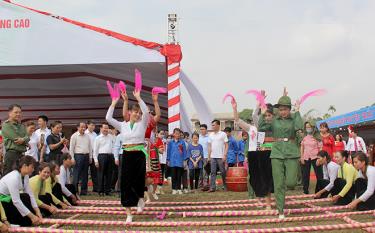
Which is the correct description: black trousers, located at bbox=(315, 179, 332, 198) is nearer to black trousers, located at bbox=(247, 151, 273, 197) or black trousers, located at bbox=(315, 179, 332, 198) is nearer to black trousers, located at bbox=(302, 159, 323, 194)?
black trousers, located at bbox=(302, 159, 323, 194)

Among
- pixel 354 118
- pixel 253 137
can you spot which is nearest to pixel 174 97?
pixel 253 137

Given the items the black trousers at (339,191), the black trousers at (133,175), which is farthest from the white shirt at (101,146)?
the black trousers at (339,191)

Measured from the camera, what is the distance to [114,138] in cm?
955

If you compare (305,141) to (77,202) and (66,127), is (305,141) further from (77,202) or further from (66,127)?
(66,127)

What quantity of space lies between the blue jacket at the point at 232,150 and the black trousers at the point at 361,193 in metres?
4.37

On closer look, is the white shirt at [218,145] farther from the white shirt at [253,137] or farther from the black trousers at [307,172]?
the white shirt at [253,137]

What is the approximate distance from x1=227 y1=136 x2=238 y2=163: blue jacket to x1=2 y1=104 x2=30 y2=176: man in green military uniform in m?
5.40

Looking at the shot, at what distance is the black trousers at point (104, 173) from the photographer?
9.07m

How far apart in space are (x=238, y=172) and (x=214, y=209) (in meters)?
3.30

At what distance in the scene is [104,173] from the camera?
9.16m

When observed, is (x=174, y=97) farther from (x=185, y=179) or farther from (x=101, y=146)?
(x=101, y=146)

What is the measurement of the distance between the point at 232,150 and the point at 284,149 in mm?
4944

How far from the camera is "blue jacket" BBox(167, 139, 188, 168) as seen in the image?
948 cm

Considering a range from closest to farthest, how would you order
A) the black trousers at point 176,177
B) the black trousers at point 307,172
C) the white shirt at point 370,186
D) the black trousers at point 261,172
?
the white shirt at point 370,186, the black trousers at point 261,172, the black trousers at point 307,172, the black trousers at point 176,177
